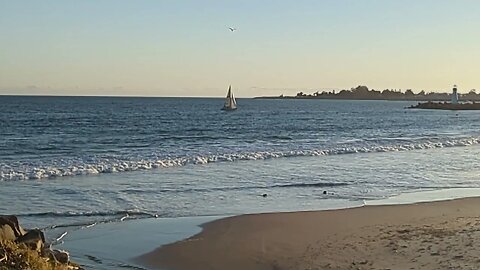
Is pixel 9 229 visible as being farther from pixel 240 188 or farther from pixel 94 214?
pixel 240 188

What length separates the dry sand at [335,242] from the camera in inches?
396

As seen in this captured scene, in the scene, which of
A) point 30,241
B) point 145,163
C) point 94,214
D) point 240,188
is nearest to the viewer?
point 30,241

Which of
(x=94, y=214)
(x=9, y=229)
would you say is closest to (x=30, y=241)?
(x=9, y=229)

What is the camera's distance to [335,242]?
11680mm

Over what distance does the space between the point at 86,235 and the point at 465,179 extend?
13529mm

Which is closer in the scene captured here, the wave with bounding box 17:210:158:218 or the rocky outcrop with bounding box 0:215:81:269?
the rocky outcrop with bounding box 0:215:81:269

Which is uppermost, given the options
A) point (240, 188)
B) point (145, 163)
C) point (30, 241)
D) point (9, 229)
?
point (9, 229)

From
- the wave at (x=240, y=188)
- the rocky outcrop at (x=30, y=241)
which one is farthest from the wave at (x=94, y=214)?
the rocky outcrop at (x=30, y=241)

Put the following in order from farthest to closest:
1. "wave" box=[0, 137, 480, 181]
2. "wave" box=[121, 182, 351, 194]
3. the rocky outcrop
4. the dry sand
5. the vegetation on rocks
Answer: "wave" box=[0, 137, 480, 181], "wave" box=[121, 182, 351, 194], the dry sand, the rocky outcrop, the vegetation on rocks

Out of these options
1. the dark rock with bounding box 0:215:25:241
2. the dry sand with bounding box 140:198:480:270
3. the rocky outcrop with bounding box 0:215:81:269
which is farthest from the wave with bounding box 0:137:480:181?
the rocky outcrop with bounding box 0:215:81:269

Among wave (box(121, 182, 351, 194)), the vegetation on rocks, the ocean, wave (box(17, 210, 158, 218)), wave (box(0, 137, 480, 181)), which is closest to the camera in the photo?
the vegetation on rocks

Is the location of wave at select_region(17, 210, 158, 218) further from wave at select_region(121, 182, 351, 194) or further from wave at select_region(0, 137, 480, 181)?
wave at select_region(0, 137, 480, 181)

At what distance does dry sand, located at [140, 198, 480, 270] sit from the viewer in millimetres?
10062

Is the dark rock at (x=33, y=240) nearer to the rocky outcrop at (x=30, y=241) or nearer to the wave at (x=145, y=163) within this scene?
the rocky outcrop at (x=30, y=241)
